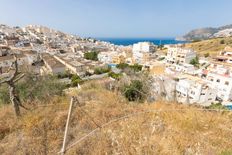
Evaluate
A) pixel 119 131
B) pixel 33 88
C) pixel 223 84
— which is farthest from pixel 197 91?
pixel 119 131

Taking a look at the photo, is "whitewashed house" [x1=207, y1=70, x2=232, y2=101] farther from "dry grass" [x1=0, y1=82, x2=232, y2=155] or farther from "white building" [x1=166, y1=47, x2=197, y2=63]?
"dry grass" [x1=0, y1=82, x2=232, y2=155]

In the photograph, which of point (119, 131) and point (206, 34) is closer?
point (119, 131)

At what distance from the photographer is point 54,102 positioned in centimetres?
525

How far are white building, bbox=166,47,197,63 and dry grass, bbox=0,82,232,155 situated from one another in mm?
34374

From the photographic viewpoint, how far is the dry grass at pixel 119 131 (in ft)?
10.2

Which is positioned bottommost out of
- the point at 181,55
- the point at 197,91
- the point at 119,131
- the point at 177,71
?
the point at 197,91

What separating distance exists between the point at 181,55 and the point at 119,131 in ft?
121

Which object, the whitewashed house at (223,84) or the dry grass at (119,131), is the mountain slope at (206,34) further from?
the dry grass at (119,131)

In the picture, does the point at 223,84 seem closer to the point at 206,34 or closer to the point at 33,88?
the point at 33,88

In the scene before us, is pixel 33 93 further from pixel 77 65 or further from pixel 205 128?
pixel 77 65

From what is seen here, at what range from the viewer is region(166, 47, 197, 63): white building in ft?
120

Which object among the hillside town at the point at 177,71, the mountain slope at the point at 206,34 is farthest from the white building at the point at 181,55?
the mountain slope at the point at 206,34

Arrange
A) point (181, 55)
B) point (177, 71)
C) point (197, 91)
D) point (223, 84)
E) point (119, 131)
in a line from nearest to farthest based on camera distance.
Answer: point (119, 131)
point (197, 91)
point (223, 84)
point (177, 71)
point (181, 55)

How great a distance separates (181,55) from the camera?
37219mm
